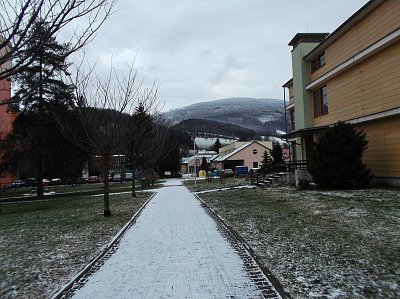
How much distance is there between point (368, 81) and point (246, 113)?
6179 inches

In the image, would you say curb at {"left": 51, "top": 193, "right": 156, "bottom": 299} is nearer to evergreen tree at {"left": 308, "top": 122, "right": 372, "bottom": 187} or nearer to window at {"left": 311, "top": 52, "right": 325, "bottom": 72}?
evergreen tree at {"left": 308, "top": 122, "right": 372, "bottom": 187}

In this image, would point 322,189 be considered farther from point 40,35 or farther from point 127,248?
point 40,35

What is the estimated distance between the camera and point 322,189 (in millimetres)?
20109

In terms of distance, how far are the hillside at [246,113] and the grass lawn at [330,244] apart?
132024 mm

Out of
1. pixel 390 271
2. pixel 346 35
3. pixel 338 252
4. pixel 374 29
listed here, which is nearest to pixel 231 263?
pixel 338 252

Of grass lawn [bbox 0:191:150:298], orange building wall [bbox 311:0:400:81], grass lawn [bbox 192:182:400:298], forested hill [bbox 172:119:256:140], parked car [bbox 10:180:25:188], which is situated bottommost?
parked car [bbox 10:180:25:188]

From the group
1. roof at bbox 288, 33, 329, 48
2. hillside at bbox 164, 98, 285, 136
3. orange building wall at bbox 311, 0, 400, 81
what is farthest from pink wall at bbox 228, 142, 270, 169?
hillside at bbox 164, 98, 285, 136

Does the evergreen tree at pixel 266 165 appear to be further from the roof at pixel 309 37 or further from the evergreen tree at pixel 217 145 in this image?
the evergreen tree at pixel 217 145

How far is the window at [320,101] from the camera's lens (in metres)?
26.3

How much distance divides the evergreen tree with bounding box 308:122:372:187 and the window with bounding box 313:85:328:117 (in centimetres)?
754

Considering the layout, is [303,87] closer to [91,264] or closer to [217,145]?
[91,264]

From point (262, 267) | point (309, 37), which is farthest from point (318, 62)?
point (262, 267)

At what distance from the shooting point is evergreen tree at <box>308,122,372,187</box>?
60.9 ft

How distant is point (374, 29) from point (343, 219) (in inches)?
506
